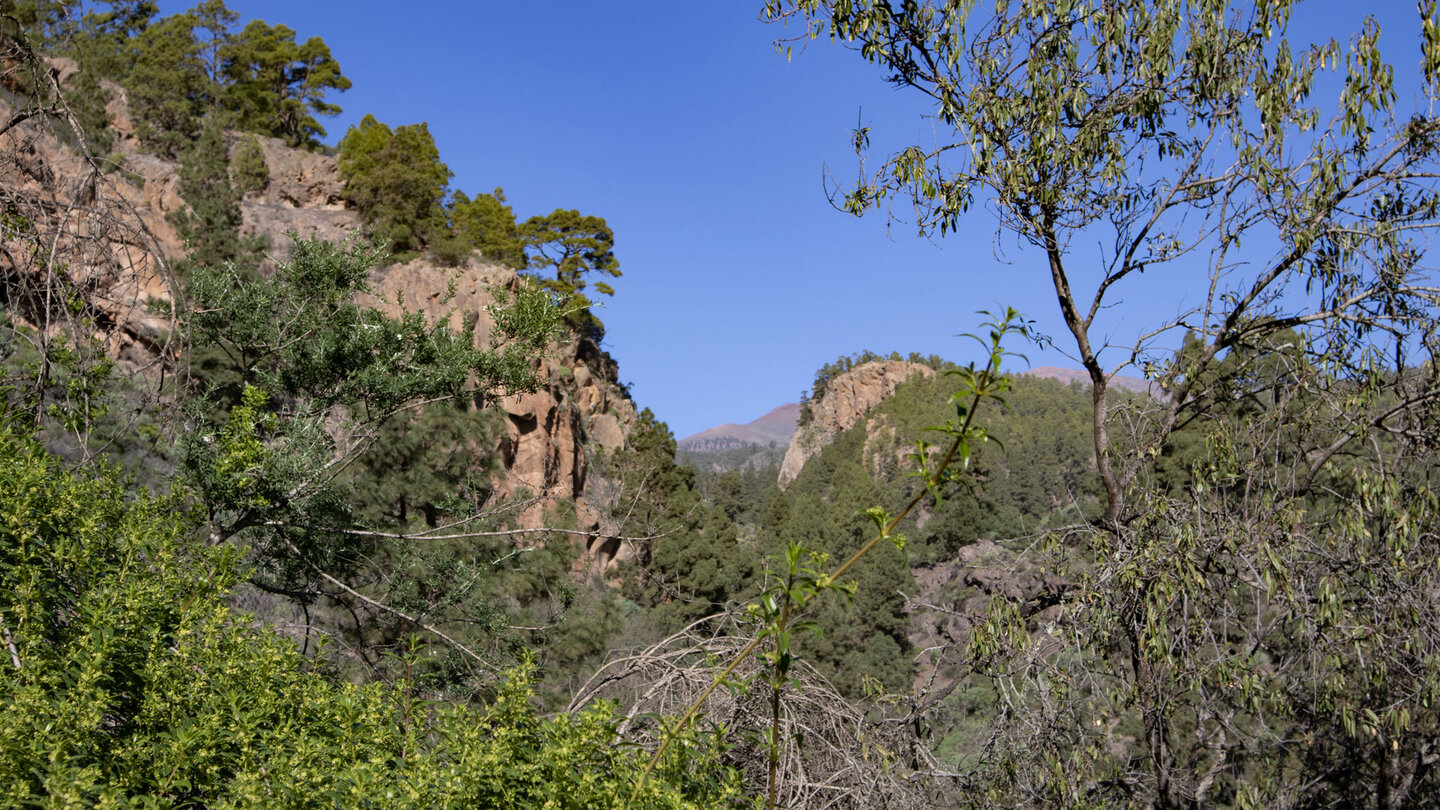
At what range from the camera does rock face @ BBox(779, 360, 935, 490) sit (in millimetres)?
97188

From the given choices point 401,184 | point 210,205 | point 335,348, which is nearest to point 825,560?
point 335,348

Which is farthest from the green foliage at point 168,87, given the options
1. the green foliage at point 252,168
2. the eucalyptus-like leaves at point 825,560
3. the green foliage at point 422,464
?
the eucalyptus-like leaves at point 825,560

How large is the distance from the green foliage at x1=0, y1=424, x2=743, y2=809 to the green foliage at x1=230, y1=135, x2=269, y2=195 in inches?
1373

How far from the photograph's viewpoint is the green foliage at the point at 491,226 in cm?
3472

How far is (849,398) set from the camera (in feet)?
325

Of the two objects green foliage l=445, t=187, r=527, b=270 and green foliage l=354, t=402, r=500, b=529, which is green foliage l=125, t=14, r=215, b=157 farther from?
green foliage l=354, t=402, r=500, b=529

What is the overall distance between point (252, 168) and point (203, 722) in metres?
36.8

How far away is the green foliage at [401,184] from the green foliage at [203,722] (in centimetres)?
2801

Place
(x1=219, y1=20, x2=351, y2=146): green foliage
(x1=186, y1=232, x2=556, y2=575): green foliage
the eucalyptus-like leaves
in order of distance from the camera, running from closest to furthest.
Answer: the eucalyptus-like leaves, (x1=186, y1=232, x2=556, y2=575): green foliage, (x1=219, y1=20, x2=351, y2=146): green foliage

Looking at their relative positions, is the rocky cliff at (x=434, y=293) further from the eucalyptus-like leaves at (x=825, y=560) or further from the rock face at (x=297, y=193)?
the eucalyptus-like leaves at (x=825, y=560)

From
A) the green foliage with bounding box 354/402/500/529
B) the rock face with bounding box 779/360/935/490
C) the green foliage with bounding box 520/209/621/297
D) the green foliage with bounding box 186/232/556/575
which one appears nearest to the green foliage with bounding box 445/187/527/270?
the green foliage with bounding box 520/209/621/297

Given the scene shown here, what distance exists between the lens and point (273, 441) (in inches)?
241

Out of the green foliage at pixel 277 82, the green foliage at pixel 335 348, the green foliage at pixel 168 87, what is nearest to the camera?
the green foliage at pixel 335 348

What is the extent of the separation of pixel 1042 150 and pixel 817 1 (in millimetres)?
1682
